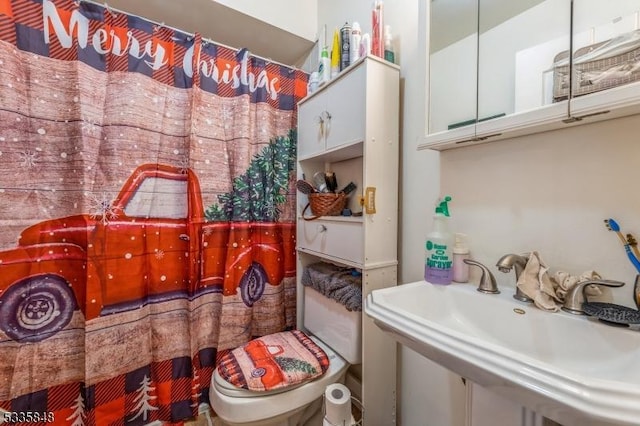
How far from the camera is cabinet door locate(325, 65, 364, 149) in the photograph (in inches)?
39.6

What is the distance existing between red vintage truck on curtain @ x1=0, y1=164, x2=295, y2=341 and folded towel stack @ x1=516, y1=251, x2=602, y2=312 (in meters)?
1.10

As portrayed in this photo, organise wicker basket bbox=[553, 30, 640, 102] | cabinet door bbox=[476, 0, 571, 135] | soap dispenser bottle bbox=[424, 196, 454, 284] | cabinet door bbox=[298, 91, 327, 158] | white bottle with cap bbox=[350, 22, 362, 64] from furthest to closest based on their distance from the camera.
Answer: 1. cabinet door bbox=[298, 91, 327, 158]
2. white bottle with cap bbox=[350, 22, 362, 64]
3. soap dispenser bottle bbox=[424, 196, 454, 284]
4. cabinet door bbox=[476, 0, 571, 135]
5. wicker basket bbox=[553, 30, 640, 102]

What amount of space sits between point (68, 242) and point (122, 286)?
26 cm

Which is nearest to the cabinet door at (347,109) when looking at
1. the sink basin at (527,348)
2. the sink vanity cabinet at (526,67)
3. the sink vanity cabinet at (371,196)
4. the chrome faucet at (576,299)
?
the sink vanity cabinet at (371,196)

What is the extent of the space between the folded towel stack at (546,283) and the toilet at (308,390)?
0.56 meters

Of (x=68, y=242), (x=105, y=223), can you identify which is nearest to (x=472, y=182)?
(x=105, y=223)

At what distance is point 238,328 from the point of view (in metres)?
1.37

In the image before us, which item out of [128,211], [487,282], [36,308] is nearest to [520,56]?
[487,282]

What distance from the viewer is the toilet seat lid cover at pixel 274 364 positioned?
0.97 m

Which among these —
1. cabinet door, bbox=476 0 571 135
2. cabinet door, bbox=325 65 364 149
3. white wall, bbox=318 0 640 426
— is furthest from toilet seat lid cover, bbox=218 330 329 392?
cabinet door, bbox=476 0 571 135

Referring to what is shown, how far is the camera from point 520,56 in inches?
30.0

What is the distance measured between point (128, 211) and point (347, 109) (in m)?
1.03

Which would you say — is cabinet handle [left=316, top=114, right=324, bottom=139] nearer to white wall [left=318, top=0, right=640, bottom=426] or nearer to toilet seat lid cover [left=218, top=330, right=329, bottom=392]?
white wall [left=318, top=0, right=640, bottom=426]

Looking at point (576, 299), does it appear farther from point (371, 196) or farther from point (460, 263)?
point (371, 196)
